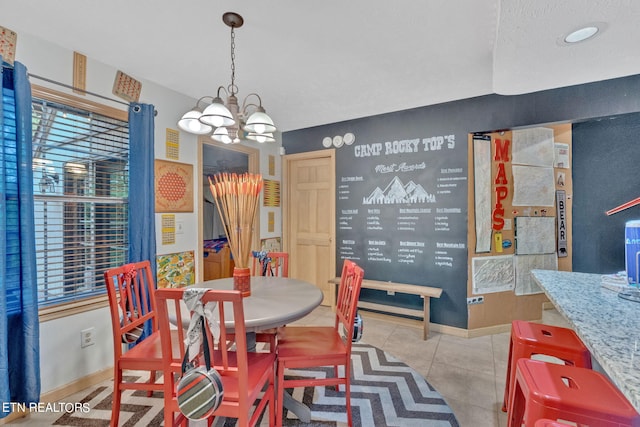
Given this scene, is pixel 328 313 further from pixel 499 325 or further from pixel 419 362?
pixel 499 325

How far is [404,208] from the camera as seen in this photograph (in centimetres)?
338

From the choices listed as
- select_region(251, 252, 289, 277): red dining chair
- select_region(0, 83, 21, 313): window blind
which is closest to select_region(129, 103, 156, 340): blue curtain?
select_region(0, 83, 21, 313): window blind

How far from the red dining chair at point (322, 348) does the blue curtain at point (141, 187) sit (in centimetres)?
132

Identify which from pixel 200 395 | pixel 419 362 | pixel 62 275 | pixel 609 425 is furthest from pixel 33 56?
pixel 419 362

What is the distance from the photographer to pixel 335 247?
12.5 ft

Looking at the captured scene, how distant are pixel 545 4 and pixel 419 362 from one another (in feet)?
8.29

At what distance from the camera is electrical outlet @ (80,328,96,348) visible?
2133 mm

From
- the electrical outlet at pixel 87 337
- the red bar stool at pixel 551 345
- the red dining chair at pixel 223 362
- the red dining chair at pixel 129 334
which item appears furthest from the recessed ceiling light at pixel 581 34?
the electrical outlet at pixel 87 337

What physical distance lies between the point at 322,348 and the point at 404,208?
209cm

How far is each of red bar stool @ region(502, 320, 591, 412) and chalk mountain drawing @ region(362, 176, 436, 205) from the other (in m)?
1.84

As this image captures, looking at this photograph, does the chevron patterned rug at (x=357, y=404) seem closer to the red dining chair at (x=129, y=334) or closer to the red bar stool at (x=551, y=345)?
the red dining chair at (x=129, y=334)

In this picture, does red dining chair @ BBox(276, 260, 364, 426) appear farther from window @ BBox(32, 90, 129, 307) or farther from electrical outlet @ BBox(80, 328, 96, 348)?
window @ BBox(32, 90, 129, 307)

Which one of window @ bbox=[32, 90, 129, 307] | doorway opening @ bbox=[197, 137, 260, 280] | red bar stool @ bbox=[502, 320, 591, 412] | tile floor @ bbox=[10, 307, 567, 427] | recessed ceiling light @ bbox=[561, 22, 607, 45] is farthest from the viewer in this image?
doorway opening @ bbox=[197, 137, 260, 280]

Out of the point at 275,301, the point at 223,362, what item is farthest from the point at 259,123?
the point at 223,362
